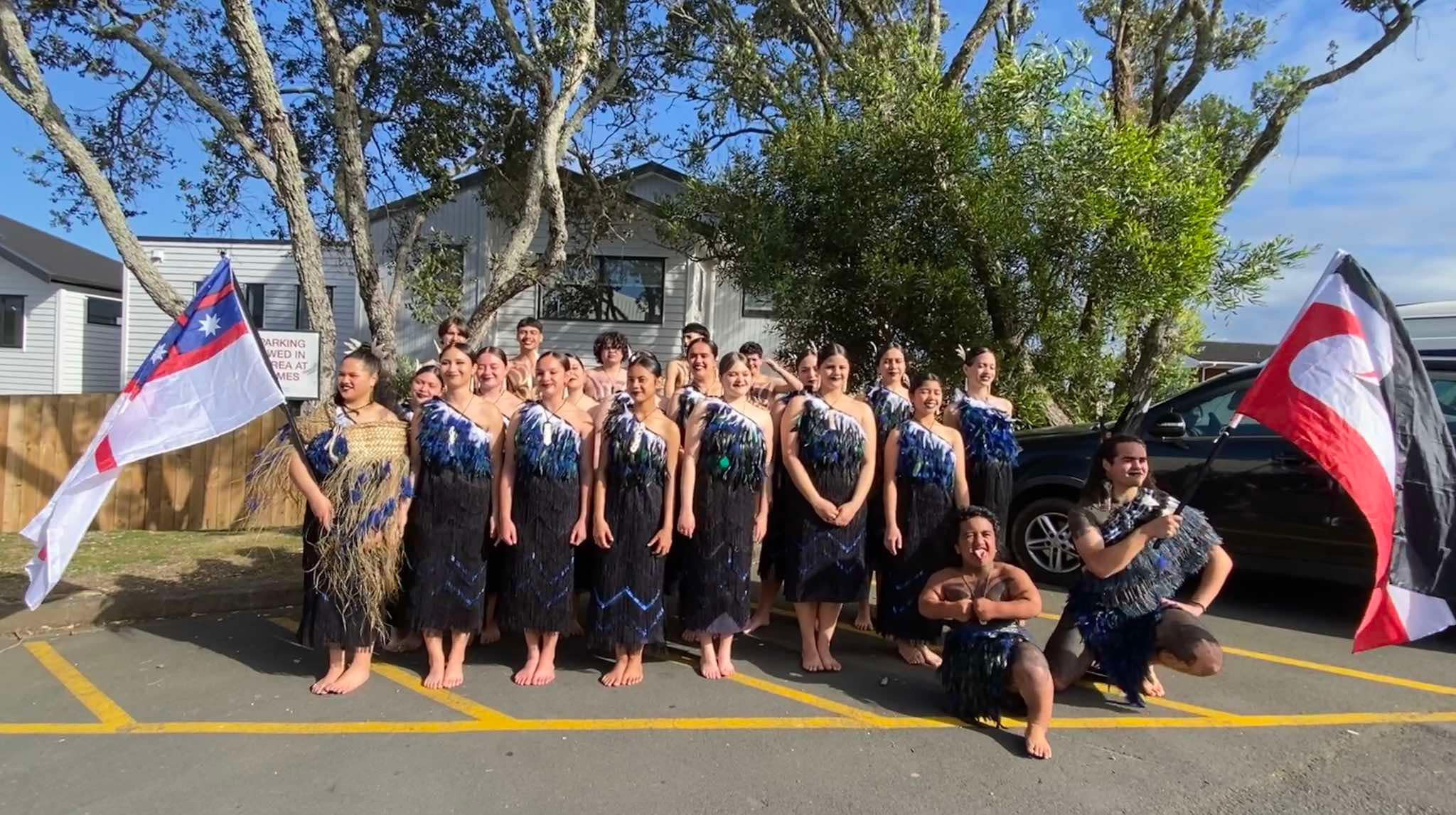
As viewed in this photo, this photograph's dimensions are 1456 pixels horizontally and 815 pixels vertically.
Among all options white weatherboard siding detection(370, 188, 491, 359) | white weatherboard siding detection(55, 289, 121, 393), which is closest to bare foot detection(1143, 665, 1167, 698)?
white weatherboard siding detection(370, 188, 491, 359)

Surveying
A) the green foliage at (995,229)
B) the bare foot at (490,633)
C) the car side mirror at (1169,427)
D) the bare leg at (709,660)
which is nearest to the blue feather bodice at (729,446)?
the bare leg at (709,660)

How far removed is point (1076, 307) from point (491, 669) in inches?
235

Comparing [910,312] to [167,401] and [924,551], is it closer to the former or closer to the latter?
[924,551]

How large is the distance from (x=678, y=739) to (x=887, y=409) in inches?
82.7

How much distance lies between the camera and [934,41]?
1066 centimetres

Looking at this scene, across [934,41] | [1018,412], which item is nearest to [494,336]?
[934,41]

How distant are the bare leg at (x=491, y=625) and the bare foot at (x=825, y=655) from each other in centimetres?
168

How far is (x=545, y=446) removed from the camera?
4168mm

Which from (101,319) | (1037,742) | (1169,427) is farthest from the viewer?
(101,319)

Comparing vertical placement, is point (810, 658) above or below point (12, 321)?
below

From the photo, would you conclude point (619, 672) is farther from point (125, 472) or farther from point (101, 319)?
point (101, 319)

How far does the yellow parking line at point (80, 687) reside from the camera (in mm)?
3910

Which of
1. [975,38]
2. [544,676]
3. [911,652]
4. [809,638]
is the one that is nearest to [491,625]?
[544,676]

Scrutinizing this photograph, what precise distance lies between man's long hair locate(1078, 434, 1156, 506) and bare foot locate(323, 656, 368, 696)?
3482 millimetres
